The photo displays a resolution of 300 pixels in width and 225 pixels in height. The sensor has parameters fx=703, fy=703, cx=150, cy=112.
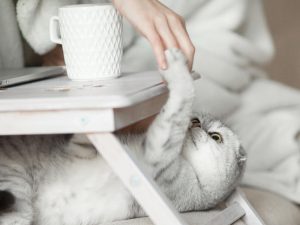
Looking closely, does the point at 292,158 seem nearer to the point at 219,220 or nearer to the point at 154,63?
the point at 154,63

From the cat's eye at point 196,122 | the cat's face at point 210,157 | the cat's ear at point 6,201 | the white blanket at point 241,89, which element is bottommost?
the white blanket at point 241,89

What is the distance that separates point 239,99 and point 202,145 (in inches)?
22.7

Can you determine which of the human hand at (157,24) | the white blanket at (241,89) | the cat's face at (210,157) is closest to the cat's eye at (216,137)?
the cat's face at (210,157)

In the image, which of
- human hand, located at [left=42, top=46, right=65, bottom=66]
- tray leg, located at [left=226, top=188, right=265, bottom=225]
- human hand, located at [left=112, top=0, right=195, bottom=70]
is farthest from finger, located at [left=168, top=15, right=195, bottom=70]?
human hand, located at [left=42, top=46, right=65, bottom=66]

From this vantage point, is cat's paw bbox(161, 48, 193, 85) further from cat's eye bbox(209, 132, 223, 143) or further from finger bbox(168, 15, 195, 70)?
cat's eye bbox(209, 132, 223, 143)

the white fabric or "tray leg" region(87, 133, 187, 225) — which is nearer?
Result: "tray leg" region(87, 133, 187, 225)

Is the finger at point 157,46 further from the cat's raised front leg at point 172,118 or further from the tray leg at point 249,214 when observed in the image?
the tray leg at point 249,214

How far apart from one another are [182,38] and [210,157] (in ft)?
0.84

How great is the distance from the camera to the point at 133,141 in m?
1.20

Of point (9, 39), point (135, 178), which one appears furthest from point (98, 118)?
point (9, 39)

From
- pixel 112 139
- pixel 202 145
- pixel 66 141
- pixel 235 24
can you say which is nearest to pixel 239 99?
pixel 235 24

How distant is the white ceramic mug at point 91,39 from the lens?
1.10 meters

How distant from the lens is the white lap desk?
91cm

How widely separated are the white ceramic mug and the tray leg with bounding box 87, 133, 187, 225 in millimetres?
211
